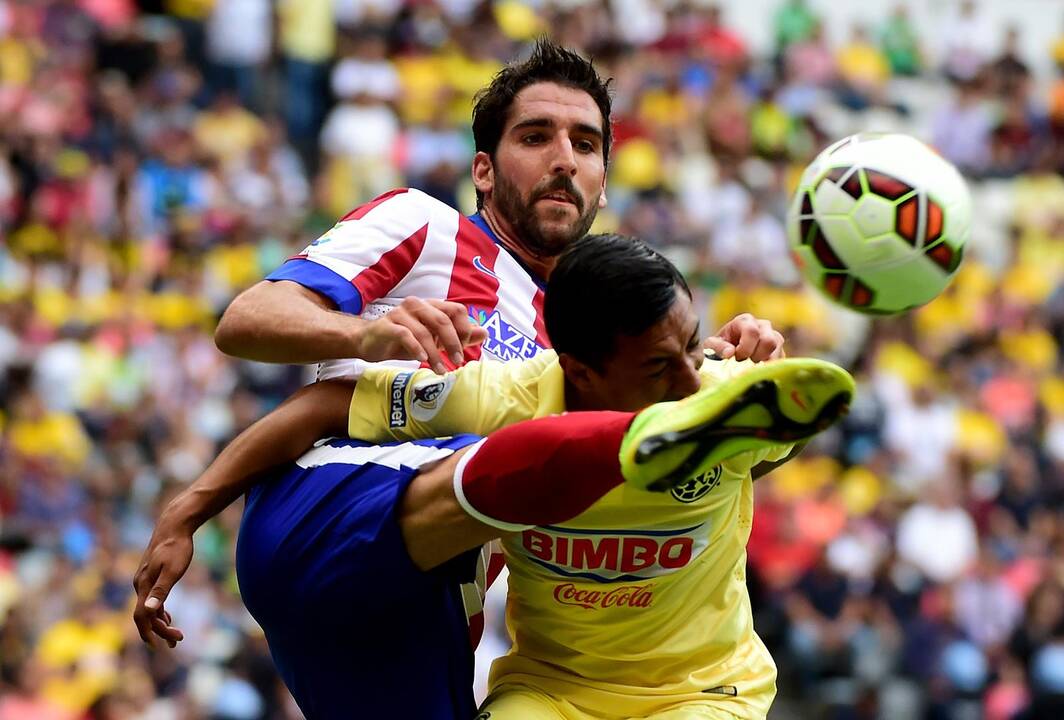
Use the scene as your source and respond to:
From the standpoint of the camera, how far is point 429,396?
4457 mm

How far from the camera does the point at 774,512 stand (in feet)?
41.0

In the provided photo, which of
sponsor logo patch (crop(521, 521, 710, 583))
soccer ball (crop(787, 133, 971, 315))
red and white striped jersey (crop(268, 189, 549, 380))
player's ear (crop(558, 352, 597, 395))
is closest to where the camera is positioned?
player's ear (crop(558, 352, 597, 395))

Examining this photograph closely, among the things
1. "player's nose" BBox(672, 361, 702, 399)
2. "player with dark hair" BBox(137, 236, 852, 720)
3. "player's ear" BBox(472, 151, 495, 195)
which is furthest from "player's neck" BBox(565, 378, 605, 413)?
"player's ear" BBox(472, 151, 495, 195)

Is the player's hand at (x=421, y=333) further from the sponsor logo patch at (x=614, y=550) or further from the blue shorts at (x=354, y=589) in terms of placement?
the sponsor logo patch at (x=614, y=550)

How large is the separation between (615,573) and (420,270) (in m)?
1.18

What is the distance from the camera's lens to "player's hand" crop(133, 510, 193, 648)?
190 inches

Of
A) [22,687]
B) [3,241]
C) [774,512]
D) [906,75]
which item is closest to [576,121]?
[22,687]

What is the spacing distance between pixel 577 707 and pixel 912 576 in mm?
8180

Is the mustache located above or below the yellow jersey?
above

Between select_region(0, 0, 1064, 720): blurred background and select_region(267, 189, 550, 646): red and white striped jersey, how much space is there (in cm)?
554

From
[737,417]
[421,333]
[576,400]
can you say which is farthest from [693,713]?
[421,333]

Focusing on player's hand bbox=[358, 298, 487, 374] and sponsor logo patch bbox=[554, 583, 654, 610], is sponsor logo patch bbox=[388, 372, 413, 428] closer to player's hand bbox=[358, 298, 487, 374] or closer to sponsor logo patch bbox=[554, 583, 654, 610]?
player's hand bbox=[358, 298, 487, 374]

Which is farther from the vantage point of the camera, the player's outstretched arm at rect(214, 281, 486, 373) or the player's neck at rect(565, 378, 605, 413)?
the player's neck at rect(565, 378, 605, 413)

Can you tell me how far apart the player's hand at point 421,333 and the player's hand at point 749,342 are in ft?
2.59
